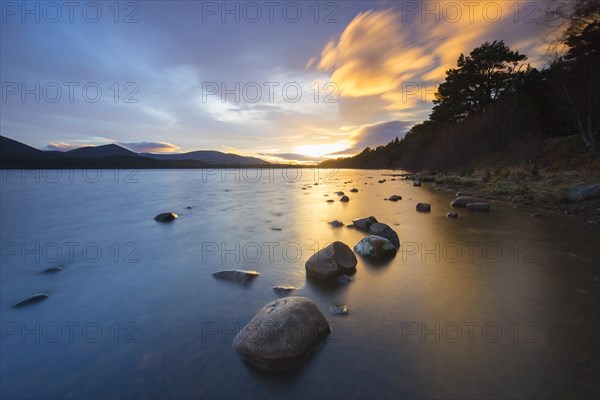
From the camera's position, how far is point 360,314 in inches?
233

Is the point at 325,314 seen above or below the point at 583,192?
below

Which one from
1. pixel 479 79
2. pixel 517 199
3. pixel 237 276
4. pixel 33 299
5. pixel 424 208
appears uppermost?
pixel 479 79

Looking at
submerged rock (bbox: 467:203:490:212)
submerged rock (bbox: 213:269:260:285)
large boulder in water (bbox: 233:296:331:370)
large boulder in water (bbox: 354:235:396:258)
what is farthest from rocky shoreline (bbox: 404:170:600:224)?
submerged rock (bbox: 213:269:260:285)

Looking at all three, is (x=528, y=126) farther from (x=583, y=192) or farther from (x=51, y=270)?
(x=51, y=270)

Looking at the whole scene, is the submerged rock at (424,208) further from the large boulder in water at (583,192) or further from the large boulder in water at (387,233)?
the large boulder in water at (387,233)

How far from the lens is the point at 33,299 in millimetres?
6844

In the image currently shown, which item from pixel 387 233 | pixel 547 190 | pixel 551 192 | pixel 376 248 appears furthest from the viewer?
pixel 547 190

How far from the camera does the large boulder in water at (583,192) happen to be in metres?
14.8

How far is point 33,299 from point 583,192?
23.5 meters

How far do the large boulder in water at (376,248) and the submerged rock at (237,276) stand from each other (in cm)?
373

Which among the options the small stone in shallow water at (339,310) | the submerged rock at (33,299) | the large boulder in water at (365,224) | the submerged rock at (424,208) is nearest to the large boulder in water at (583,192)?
the submerged rock at (424,208)

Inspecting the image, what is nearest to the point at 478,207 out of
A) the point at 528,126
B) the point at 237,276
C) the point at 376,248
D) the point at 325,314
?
the point at 376,248

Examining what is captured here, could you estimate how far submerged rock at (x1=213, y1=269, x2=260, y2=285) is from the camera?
305 inches

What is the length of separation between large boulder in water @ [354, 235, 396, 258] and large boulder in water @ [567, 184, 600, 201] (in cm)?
1314
